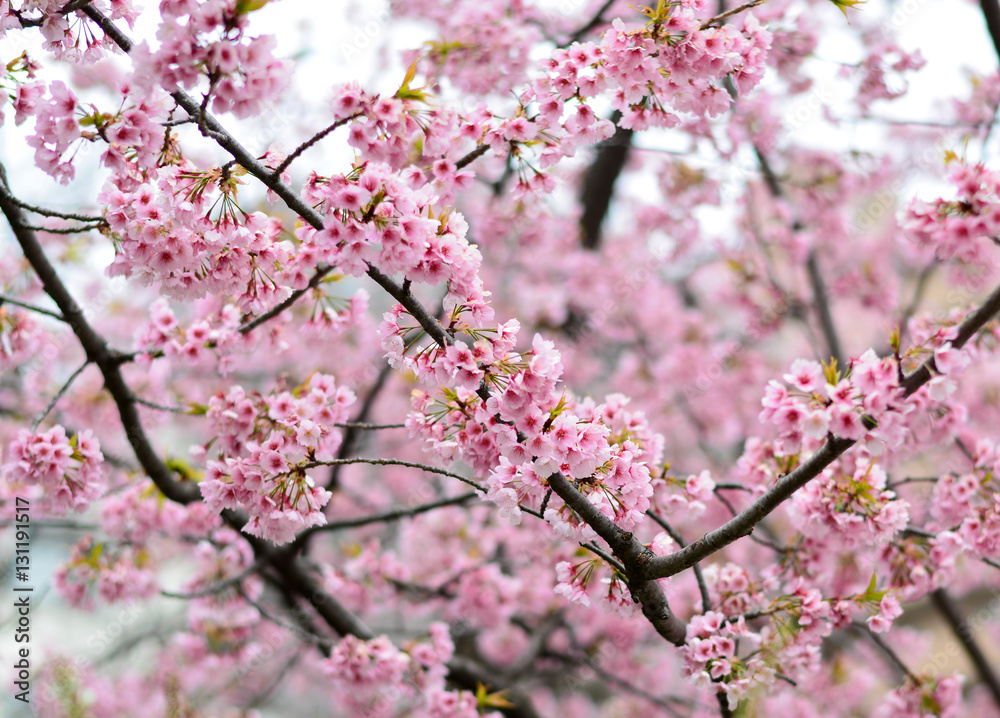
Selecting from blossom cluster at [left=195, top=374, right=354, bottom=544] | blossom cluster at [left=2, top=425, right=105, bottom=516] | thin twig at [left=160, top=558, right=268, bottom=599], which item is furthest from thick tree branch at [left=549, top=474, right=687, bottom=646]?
thin twig at [left=160, top=558, right=268, bottom=599]

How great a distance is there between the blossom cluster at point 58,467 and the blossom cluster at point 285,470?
574 mm

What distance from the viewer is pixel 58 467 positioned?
8.21 ft

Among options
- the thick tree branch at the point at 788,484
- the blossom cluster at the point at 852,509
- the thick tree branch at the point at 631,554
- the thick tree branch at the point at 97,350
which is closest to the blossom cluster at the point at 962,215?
the thick tree branch at the point at 788,484

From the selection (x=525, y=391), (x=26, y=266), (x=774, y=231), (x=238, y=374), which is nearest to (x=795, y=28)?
(x=774, y=231)

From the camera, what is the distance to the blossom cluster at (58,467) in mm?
2438

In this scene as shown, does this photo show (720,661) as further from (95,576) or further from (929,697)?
(95,576)

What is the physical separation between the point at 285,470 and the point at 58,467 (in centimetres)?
107

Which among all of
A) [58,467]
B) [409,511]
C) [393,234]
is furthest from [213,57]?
[409,511]

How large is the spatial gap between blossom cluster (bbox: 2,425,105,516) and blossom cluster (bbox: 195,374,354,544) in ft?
1.88

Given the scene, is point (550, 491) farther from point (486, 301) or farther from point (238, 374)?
point (238, 374)

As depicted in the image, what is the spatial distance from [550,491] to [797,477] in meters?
0.75

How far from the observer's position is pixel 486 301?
1.97 m

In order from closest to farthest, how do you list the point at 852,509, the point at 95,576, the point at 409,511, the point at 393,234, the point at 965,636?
the point at 393,234 < the point at 852,509 < the point at 409,511 < the point at 95,576 < the point at 965,636

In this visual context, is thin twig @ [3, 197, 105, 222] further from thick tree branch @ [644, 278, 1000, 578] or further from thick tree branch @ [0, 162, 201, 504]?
thick tree branch @ [644, 278, 1000, 578]
